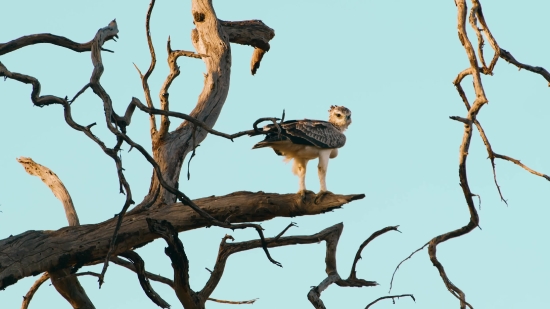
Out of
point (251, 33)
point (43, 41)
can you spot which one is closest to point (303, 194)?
point (43, 41)

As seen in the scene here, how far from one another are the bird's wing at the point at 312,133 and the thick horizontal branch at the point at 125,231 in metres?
0.79

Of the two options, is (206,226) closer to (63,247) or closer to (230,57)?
(63,247)

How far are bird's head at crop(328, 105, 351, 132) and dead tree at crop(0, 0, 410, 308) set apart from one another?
1.51 m

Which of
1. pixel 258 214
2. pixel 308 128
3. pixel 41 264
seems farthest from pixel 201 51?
pixel 41 264

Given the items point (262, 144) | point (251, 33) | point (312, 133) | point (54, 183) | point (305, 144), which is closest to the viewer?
point (262, 144)

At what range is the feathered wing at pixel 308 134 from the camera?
9.82 metres

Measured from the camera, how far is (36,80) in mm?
8562

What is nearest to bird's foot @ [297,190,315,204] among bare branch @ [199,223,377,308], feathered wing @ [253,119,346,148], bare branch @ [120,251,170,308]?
bare branch @ [199,223,377,308]

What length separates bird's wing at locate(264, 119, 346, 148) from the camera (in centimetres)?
998

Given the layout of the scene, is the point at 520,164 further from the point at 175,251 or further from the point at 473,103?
the point at 175,251

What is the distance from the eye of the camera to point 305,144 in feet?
33.3

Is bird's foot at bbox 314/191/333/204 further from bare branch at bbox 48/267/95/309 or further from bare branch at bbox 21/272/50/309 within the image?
bare branch at bbox 21/272/50/309

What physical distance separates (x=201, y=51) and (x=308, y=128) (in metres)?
2.27

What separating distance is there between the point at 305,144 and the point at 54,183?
3011 millimetres
